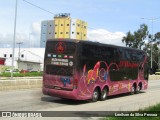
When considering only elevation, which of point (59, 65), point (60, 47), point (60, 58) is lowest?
point (59, 65)

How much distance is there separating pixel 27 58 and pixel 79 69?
9315cm

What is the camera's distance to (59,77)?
16328 millimetres

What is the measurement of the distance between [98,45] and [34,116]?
6.55 m

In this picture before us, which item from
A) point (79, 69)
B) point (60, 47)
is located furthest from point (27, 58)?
point (79, 69)

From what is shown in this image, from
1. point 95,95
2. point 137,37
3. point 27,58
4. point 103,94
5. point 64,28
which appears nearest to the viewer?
point 95,95

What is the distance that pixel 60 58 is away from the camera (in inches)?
645

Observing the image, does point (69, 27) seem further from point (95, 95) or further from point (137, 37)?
point (95, 95)

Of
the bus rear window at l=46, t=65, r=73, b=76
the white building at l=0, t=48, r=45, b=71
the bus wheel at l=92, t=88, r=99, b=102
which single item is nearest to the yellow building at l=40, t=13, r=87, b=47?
the white building at l=0, t=48, r=45, b=71

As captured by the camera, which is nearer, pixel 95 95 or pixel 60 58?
pixel 60 58

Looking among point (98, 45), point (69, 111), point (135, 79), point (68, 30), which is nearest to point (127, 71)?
point (135, 79)

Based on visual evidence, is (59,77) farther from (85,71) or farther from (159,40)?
(159,40)

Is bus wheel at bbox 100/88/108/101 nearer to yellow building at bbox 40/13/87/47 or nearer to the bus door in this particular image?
the bus door

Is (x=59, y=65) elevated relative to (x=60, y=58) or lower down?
lower down

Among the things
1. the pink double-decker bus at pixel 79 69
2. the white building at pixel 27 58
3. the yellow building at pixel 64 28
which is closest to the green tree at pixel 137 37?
the white building at pixel 27 58
